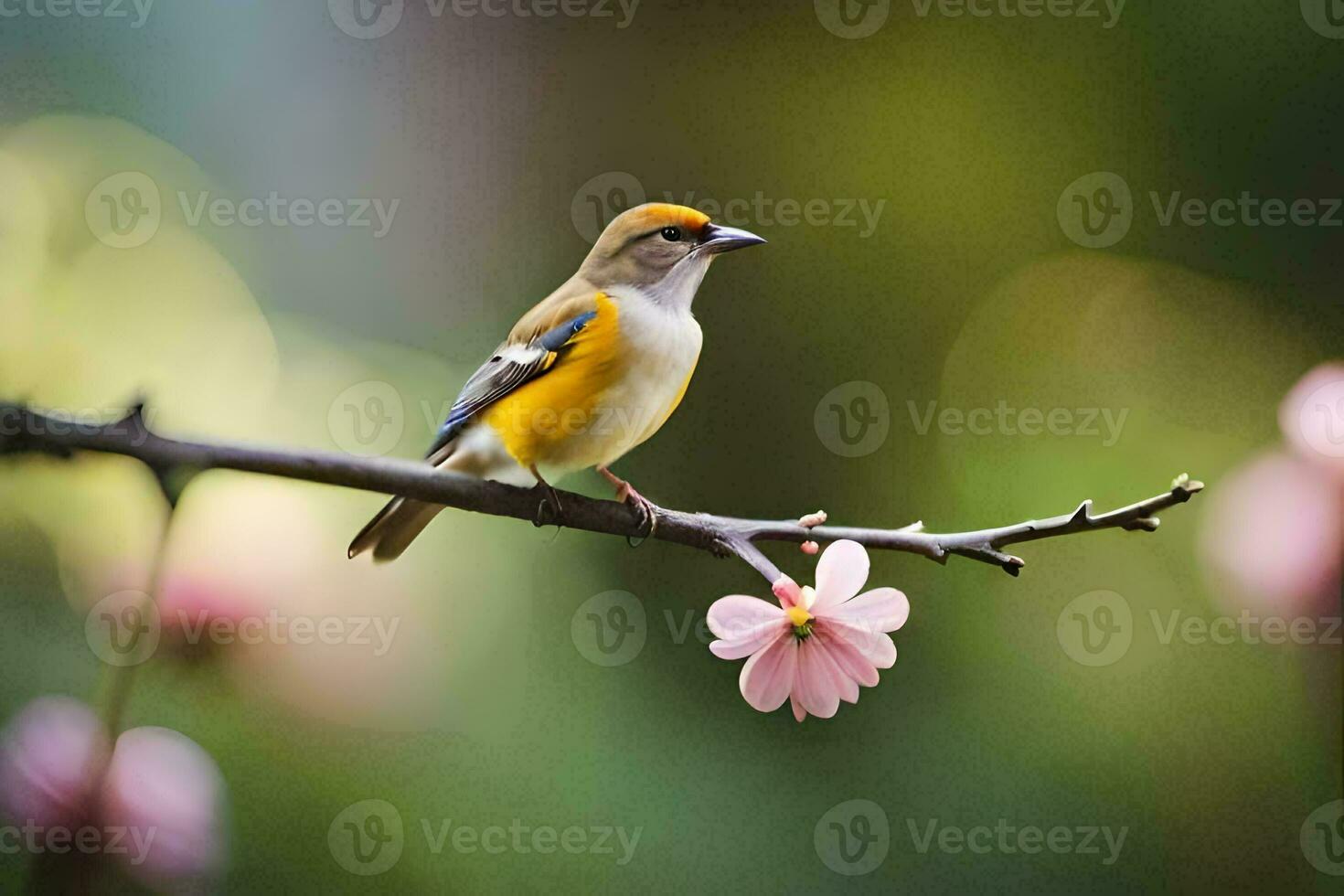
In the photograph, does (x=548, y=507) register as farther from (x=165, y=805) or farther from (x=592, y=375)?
(x=165, y=805)

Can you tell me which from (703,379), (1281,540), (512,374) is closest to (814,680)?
(512,374)

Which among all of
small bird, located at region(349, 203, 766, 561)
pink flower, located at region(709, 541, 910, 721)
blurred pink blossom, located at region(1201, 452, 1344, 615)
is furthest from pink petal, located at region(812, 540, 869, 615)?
blurred pink blossom, located at region(1201, 452, 1344, 615)

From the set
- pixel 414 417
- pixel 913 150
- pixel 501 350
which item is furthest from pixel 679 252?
pixel 913 150

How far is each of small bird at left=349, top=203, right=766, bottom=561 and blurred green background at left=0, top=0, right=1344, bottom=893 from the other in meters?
0.23

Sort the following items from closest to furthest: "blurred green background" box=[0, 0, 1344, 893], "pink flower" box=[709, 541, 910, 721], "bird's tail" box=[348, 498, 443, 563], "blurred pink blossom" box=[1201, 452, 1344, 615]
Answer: "pink flower" box=[709, 541, 910, 721] → "bird's tail" box=[348, 498, 443, 563] → "blurred green background" box=[0, 0, 1344, 893] → "blurred pink blossom" box=[1201, 452, 1344, 615]

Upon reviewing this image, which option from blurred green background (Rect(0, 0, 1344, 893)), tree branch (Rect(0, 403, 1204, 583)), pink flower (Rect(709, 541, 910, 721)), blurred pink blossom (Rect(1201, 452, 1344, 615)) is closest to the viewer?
tree branch (Rect(0, 403, 1204, 583))

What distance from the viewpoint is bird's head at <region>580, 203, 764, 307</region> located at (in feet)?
2.23

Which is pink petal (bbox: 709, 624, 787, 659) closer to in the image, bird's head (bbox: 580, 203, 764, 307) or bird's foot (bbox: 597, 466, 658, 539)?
bird's foot (bbox: 597, 466, 658, 539)

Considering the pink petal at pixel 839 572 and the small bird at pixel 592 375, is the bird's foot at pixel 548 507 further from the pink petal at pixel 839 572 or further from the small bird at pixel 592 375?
the pink petal at pixel 839 572

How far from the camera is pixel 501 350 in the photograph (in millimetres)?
719

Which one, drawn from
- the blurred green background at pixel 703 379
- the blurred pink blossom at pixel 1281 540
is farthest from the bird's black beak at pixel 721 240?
the blurred pink blossom at pixel 1281 540

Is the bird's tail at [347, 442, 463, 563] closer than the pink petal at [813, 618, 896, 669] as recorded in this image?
No

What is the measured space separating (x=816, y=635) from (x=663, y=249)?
0.83 ft

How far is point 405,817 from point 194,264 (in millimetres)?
480
